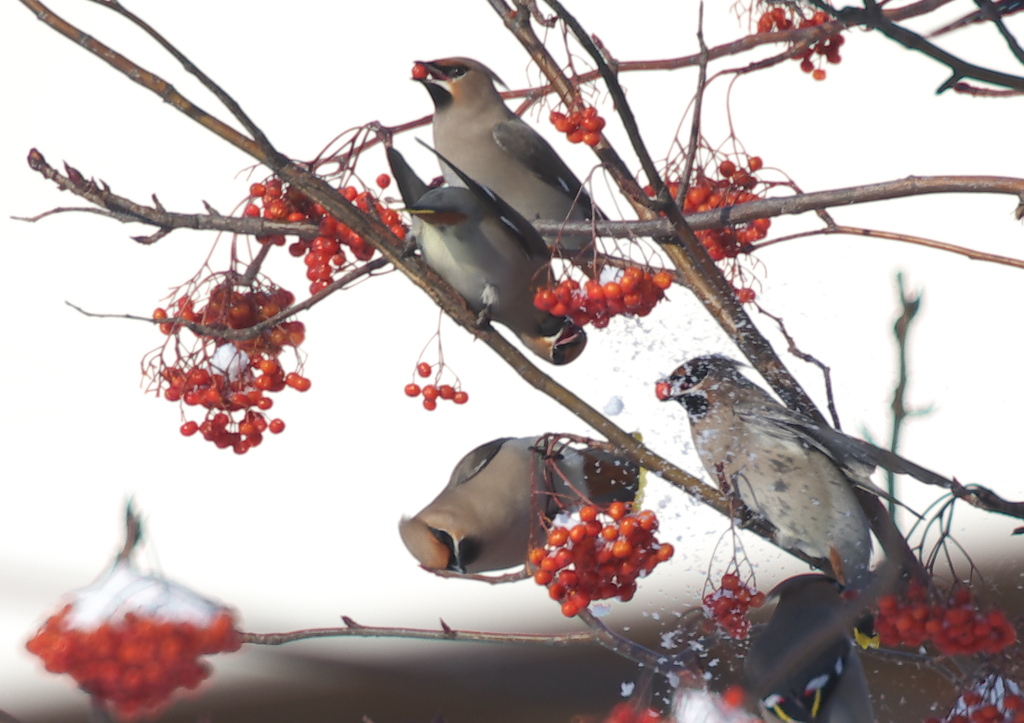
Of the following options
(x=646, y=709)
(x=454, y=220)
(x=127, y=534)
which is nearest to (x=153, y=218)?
(x=454, y=220)

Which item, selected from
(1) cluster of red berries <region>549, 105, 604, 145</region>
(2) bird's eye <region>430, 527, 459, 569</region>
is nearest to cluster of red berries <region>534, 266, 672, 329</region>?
(1) cluster of red berries <region>549, 105, 604, 145</region>

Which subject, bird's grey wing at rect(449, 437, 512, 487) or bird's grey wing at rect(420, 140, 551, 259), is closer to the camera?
bird's grey wing at rect(420, 140, 551, 259)

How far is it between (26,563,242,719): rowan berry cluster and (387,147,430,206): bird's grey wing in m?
0.62

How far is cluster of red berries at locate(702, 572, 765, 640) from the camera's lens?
126 cm

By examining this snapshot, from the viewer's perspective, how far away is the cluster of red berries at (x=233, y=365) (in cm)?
141

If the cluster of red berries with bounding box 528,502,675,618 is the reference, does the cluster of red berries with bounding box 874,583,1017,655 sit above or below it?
below

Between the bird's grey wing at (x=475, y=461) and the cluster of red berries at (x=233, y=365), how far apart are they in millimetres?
478

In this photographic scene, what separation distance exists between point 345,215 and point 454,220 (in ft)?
1.27

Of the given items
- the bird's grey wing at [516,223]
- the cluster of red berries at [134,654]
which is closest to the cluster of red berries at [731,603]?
the bird's grey wing at [516,223]

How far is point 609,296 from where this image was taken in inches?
46.3

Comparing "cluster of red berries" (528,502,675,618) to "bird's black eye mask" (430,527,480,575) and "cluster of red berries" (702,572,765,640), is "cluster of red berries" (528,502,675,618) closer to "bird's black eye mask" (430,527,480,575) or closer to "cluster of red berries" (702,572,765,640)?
"cluster of red berries" (702,572,765,640)

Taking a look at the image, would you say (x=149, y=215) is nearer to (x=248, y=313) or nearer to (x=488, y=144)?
(x=248, y=313)

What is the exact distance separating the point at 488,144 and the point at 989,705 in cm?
147

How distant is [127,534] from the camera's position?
25.1 inches
